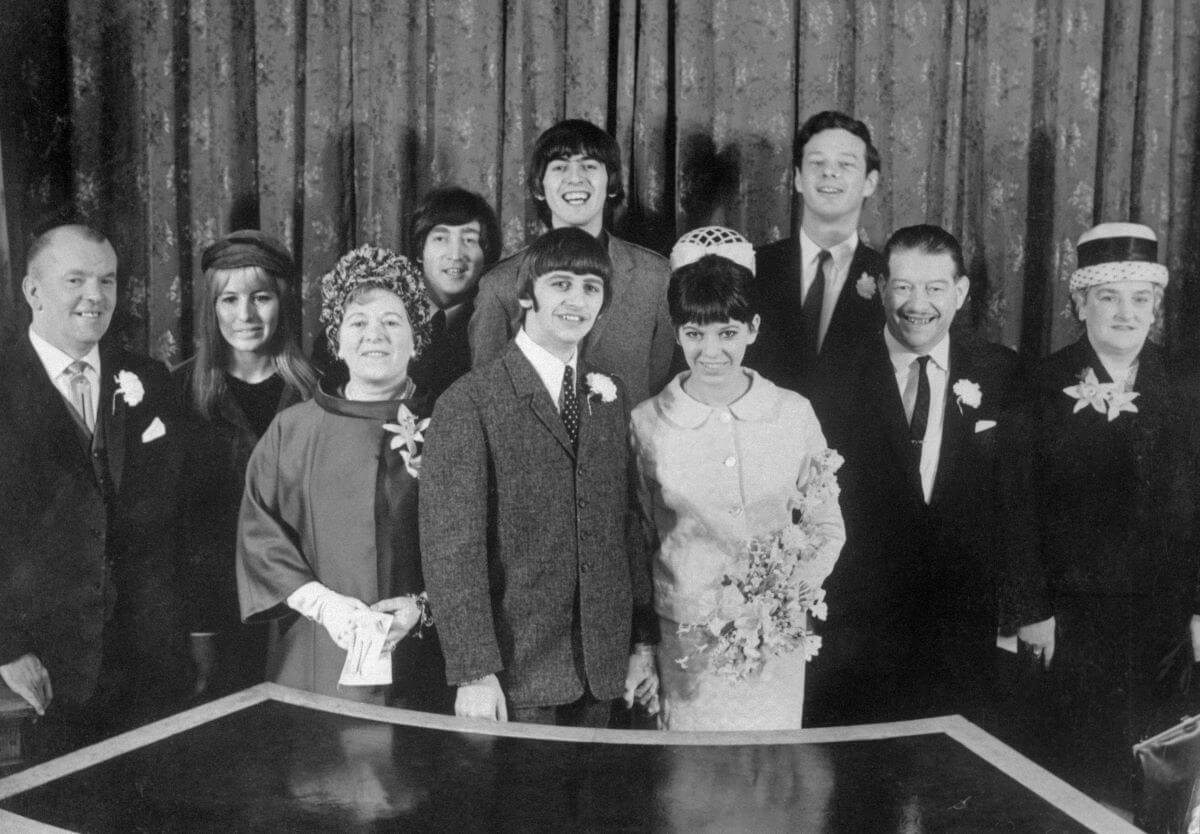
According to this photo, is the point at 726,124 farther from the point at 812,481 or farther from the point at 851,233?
the point at 812,481

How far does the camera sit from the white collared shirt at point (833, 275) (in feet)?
9.78

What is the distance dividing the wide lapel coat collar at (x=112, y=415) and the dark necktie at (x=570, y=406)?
114 cm

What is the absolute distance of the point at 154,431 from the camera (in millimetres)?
3004

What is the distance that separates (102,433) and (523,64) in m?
1.38

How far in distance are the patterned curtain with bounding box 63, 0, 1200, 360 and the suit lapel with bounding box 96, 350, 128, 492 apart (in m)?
0.13

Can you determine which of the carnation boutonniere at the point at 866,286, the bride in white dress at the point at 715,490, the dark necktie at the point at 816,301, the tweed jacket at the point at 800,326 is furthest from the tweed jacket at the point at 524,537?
the carnation boutonniere at the point at 866,286

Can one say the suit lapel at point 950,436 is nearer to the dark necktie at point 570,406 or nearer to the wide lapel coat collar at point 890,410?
the wide lapel coat collar at point 890,410

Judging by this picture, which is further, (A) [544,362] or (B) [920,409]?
(B) [920,409]

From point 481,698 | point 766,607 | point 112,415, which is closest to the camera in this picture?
point 481,698

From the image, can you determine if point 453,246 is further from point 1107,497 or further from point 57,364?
point 1107,497

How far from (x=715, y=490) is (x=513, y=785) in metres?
1.14

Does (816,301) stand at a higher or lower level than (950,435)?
higher

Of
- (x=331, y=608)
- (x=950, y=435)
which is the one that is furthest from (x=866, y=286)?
(x=331, y=608)

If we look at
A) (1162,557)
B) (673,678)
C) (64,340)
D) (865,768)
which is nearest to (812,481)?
(673,678)
